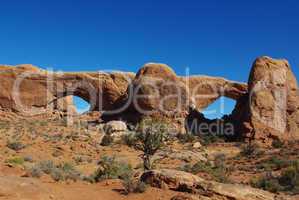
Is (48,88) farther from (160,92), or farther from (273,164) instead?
(273,164)

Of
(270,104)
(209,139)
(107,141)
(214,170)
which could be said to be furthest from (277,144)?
(107,141)

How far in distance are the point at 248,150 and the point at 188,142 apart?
21.2ft

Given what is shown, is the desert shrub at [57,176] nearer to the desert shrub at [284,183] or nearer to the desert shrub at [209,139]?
the desert shrub at [284,183]

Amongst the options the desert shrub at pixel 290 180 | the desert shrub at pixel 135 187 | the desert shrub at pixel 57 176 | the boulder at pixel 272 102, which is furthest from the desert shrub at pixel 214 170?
the boulder at pixel 272 102

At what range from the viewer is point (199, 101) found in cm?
3719

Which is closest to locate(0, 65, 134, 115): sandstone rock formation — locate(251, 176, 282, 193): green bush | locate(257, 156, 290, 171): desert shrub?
locate(257, 156, 290, 171): desert shrub

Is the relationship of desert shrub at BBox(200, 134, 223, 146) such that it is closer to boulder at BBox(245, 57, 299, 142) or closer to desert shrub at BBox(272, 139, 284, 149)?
boulder at BBox(245, 57, 299, 142)

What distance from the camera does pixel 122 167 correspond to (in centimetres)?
1463

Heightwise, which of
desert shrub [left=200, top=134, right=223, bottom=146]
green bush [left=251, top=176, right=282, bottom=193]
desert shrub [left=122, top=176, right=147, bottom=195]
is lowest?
green bush [left=251, top=176, right=282, bottom=193]

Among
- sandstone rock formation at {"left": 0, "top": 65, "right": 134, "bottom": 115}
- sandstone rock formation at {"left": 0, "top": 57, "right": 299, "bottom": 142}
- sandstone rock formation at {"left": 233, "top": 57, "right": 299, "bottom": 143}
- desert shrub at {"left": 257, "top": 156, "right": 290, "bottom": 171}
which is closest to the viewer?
desert shrub at {"left": 257, "top": 156, "right": 290, "bottom": 171}

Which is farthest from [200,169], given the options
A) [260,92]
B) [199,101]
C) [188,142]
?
[199,101]

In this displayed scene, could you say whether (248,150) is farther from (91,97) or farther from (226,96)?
(91,97)

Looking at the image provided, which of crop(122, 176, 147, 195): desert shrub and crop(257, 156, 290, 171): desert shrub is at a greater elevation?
crop(122, 176, 147, 195): desert shrub

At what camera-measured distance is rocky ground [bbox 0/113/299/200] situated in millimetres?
8797
